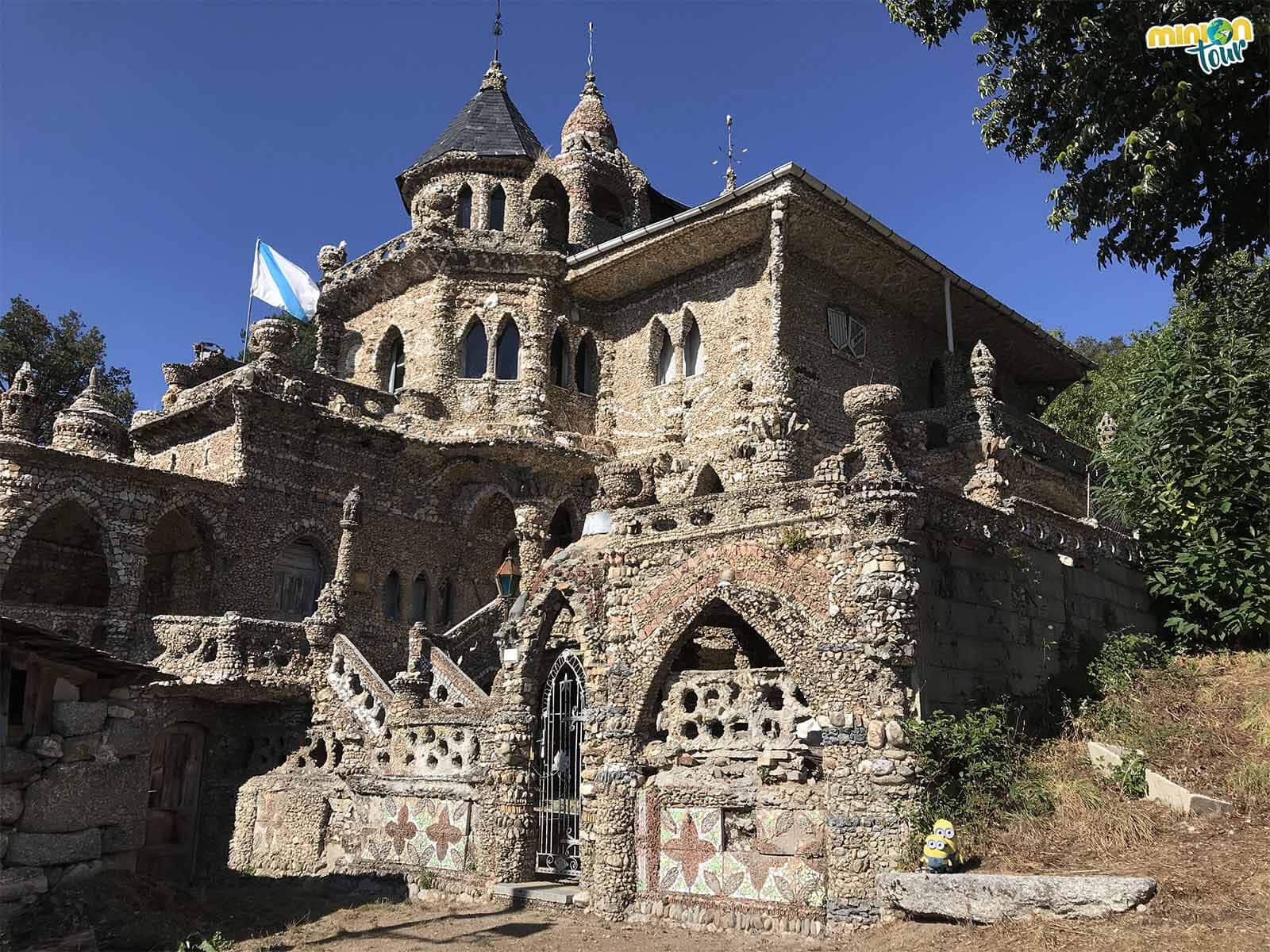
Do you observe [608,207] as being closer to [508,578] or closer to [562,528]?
[562,528]

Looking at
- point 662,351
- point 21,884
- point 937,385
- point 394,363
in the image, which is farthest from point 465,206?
point 21,884

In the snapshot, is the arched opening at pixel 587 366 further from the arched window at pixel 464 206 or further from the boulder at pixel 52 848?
the boulder at pixel 52 848

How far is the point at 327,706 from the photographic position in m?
18.9

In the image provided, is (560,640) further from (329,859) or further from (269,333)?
(269,333)

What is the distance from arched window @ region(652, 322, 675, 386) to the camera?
25516mm

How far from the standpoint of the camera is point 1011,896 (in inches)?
385

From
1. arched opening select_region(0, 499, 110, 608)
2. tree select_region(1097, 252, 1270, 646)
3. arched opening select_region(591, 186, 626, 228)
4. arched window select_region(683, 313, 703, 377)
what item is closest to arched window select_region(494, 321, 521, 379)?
arched window select_region(683, 313, 703, 377)

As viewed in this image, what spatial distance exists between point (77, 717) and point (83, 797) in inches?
31.1

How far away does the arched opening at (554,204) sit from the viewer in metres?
27.4

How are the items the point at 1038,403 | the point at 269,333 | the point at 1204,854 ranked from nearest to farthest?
the point at 1204,854
the point at 269,333
the point at 1038,403

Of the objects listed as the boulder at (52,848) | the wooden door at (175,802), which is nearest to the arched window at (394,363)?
the wooden door at (175,802)

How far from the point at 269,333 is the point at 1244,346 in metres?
19.6

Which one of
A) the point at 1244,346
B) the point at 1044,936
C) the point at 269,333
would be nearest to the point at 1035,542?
the point at 1244,346

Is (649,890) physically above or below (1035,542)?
below
